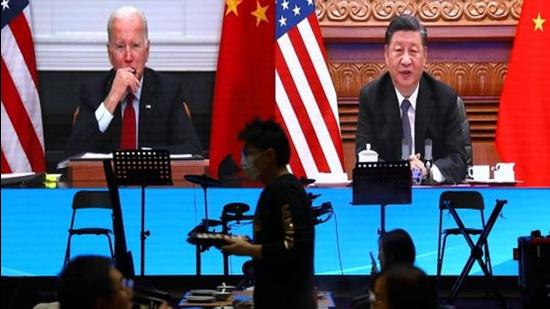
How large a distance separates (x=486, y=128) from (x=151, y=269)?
417 cm

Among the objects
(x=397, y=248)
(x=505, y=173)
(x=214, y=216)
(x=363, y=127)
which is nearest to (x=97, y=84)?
(x=214, y=216)

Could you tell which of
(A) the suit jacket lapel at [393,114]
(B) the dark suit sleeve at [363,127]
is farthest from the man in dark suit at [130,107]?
(A) the suit jacket lapel at [393,114]

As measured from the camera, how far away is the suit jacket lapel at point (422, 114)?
11266mm

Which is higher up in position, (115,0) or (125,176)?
(115,0)

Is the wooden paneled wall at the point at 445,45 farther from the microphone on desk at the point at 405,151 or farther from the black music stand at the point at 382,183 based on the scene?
the black music stand at the point at 382,183

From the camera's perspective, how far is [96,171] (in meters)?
10.1

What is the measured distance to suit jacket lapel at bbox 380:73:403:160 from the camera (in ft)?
36.9

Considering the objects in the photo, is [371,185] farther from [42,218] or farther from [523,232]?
[42,218]

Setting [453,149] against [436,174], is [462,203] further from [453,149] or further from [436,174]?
[453,149]

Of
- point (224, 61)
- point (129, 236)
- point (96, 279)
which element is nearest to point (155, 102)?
point (224, 61)

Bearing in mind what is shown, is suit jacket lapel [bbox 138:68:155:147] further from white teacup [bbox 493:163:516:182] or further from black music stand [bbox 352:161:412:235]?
white teacup [bbox 493:163:516:182]

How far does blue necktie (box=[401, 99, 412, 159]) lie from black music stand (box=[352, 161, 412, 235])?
230 cm

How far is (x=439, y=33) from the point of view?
1203cm

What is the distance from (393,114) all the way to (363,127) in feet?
1.15
